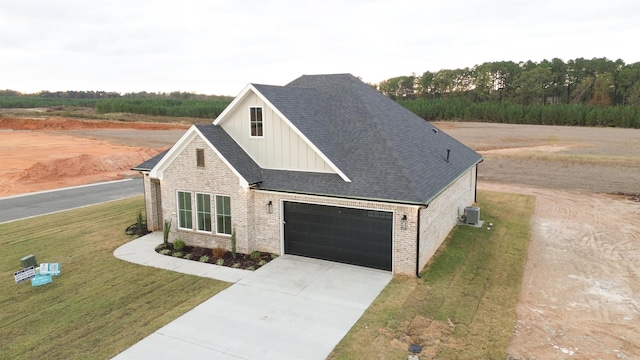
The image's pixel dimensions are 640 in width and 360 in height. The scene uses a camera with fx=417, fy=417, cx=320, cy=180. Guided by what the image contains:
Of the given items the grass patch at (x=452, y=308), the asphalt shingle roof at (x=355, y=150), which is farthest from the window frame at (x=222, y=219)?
the grass patch at (x=452, y=308)

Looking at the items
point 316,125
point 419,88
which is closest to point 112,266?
point 316,125

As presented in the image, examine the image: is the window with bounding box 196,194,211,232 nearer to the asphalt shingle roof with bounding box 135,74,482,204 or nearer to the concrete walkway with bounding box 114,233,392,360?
the concrete walkway with bounding box 114,233,392,360

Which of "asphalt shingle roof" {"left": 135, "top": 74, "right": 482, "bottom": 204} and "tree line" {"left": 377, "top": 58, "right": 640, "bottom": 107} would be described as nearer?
"asphalt shingle roof" {"left": 135, "top": 74, "right": 482, "bottom": 204}

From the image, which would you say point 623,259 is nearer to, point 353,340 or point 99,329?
point 353,340

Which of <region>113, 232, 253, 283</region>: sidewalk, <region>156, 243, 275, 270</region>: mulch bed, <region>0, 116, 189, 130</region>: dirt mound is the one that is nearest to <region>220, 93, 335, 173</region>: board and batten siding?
<region>156, 243, 275, 270</region>: mulch bed

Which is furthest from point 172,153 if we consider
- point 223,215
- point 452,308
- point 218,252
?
point 452,308

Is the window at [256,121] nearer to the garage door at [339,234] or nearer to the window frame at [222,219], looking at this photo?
the window frame at [222,219]
